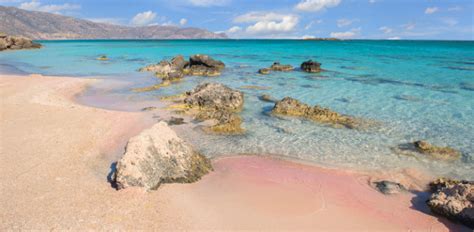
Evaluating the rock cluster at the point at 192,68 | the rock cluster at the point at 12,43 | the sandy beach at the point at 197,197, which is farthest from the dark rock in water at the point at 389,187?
the rock cluster at the point at 12,43

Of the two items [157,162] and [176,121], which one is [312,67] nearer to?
[176,121]

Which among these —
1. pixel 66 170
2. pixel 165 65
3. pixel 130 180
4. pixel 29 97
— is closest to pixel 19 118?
pixel 29 97

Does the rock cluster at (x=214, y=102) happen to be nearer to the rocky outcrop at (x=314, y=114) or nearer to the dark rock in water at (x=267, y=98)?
the dark rock in water at (x=267, y=98)

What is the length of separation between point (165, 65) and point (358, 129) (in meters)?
25.1

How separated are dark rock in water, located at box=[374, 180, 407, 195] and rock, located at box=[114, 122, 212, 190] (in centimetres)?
469

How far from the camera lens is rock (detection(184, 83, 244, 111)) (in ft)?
57.9

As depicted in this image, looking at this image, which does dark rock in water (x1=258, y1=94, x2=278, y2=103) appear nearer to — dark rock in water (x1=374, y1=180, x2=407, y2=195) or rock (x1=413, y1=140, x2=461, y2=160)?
rock (x1=413, y1=140, x2=461, y2=160)

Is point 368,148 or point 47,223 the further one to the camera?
point 368,148

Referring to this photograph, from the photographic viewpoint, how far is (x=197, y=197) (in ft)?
26.5

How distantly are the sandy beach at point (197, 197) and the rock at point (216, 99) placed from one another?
6779 millimetres

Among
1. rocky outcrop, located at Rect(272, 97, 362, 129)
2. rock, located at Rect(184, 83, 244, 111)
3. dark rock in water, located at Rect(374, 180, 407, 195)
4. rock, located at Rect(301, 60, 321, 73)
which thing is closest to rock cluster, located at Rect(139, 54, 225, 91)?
rock, located at Rect(301, 60, 321, 73)

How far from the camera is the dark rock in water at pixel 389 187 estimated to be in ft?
28.4

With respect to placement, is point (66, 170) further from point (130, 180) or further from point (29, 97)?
point (29, 97)

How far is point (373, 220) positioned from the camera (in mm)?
7359
